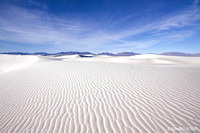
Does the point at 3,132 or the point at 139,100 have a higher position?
the point at 139,100

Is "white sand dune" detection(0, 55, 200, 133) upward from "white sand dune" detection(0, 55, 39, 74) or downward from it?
upward

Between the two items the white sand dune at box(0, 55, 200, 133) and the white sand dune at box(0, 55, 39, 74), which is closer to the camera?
the white sand dune at box(0, 55, 200, 133)

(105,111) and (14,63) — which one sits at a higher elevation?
(105,111)

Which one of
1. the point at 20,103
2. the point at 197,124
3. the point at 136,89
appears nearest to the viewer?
the point at 197,124

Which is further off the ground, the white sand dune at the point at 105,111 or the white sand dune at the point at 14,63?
the white sand dune at the point at 105,111

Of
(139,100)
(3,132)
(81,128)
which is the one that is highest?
(139,100)

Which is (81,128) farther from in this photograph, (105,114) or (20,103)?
(20,103)

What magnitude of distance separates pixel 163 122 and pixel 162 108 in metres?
0.66

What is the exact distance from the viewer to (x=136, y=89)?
4.67 m

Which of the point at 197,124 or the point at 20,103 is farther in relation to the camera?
the point at 20,103

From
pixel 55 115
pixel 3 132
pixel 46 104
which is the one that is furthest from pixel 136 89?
pixel 3 132

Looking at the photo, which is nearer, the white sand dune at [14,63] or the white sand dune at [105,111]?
the white sand dune at [105,111]

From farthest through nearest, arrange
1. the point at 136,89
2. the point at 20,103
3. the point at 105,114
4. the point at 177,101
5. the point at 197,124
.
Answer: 1. the point at 136,89
2. the point at 20,103
3. the point at 177,101
4. the point at 105,114
5. the point at 197,124

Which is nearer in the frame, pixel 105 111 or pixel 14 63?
pixel 105 111
